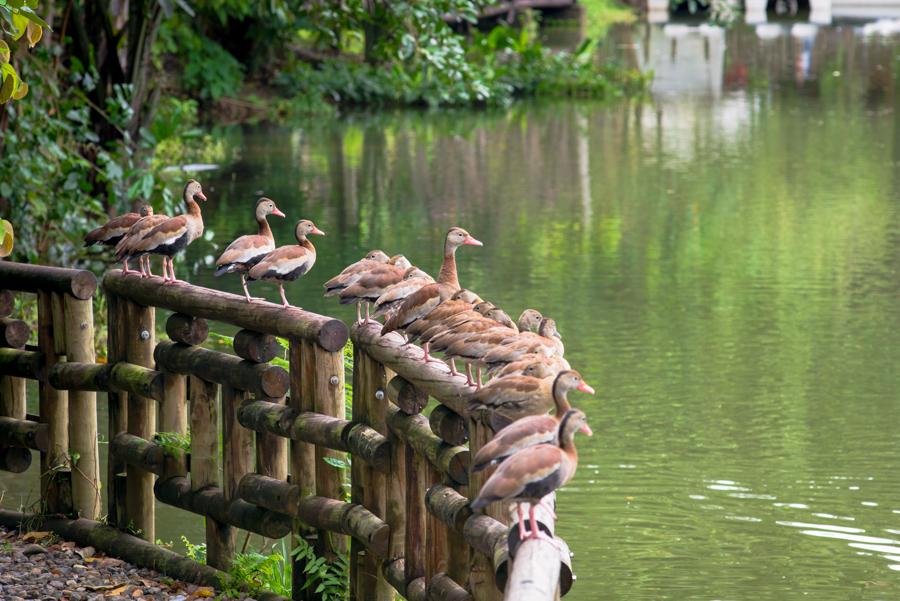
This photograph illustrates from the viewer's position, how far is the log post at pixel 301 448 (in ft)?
22.6

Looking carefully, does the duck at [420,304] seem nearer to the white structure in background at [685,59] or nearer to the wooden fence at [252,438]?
the wooden fence at [252,438]

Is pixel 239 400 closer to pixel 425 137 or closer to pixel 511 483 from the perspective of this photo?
pixel 511 483

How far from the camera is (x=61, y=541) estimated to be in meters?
7.95

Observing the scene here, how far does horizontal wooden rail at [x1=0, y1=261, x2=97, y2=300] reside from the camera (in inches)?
308

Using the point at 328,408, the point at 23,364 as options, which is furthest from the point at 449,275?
the point at 23,364

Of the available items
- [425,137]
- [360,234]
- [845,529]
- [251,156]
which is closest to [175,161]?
→ [251,156]

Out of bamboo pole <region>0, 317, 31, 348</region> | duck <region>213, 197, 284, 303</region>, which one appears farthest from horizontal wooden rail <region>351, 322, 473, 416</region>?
bamboo pole <region>0, 317, 31, 348</region>

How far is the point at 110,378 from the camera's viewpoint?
25.5ft

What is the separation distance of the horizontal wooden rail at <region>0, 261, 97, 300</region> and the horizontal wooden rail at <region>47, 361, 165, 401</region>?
38 cm

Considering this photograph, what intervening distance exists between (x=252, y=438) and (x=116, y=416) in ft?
3.16

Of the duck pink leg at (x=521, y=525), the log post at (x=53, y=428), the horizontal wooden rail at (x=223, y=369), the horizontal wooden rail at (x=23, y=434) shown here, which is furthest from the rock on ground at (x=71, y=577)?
the duck pink leg at (x=521, y=525)

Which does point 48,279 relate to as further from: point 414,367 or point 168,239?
point 414,367

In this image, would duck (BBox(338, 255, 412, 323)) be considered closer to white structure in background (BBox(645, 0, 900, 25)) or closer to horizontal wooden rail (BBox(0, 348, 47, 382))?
horizontal wooden rail (BBox(0, 348, 47, 382))

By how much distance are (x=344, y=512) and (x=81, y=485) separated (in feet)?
6.39
